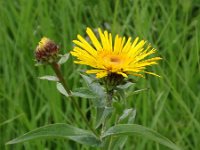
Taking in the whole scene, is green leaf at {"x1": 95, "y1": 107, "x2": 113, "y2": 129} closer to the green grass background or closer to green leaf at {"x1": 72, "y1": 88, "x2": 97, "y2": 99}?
green leaf at {"x1": 72, "y1": 88, "x2": 97, "y2": 99}

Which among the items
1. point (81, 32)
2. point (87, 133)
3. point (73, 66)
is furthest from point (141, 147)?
point (81, 32)

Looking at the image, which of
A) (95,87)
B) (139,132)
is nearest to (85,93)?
(95,87)

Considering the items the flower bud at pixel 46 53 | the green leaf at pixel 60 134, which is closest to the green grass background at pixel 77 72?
the green leaf at pixel 60 134

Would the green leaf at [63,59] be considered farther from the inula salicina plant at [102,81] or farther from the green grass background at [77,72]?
the green grass background at [77,72]

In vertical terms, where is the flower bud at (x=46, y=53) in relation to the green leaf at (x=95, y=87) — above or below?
above

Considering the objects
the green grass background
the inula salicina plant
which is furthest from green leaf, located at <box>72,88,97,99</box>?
the green grass background

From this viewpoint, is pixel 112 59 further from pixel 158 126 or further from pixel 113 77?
pixel 158 126

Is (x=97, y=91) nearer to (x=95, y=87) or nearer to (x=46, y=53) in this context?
(x=95, y=87)
